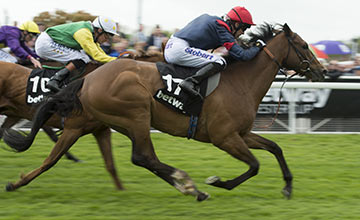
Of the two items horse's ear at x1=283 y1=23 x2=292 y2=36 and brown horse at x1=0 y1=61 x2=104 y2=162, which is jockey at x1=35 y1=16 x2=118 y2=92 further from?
horse's ear at x1=283 y1=23 x2=292 y2=36

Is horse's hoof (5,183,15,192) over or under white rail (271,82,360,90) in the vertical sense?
over

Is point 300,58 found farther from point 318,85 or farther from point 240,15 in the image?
point 318,85

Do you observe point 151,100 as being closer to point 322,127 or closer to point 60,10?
point 322,127

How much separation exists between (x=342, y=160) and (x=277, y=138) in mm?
1645

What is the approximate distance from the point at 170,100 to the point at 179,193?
943 millimetres

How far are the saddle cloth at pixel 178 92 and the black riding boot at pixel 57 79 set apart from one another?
1091 mm

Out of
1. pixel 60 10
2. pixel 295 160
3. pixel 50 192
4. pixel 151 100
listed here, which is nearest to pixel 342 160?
pixel 295 160

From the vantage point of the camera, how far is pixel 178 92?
500cm

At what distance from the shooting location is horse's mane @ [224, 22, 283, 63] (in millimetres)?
5562

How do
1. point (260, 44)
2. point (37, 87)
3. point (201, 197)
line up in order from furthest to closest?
point (37, 87), point (260, 44), point (201, 197)

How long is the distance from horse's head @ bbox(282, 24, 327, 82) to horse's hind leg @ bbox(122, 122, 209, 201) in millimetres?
1559

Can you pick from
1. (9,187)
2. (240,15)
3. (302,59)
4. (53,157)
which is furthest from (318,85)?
(9,187)

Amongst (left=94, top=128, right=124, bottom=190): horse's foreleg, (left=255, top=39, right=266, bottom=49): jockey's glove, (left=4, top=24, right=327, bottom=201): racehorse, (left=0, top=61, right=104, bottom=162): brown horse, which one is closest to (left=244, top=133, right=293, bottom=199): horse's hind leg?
(left=4, top=24, right=327, bottom=201): racehorse

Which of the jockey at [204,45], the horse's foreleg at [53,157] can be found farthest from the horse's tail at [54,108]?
the jockey at [204,45]
